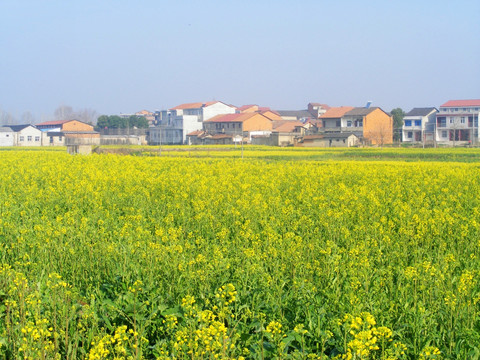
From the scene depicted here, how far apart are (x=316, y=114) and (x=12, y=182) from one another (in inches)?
4298

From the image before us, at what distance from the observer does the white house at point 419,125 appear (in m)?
81.9

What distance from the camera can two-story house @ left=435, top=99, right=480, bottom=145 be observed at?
3059 inches

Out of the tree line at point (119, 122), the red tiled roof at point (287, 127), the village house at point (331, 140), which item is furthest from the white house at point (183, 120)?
the village house at point (331, 140)

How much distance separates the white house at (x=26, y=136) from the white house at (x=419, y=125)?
5286 cm

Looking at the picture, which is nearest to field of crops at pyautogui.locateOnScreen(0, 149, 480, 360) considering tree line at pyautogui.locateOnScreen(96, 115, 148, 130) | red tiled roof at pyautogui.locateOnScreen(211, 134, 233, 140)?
red tiled roof at pyautogui.locateOnScreen(211, 134, 233, 140)

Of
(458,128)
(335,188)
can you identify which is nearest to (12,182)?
(335,188)

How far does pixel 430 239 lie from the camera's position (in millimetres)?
9195

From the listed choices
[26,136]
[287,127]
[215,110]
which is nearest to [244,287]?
[287,127]

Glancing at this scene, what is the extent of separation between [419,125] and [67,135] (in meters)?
49.9

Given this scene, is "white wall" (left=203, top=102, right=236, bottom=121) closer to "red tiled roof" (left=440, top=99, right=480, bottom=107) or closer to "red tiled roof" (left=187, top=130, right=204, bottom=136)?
"red tiled roof" (left=187, top=130, right=204, bottom=136)

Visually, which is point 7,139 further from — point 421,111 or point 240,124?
point 421,111

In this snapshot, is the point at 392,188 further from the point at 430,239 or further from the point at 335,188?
the point at 430,239

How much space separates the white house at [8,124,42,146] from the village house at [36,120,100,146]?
1.00 m

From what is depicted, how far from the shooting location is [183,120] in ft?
290
